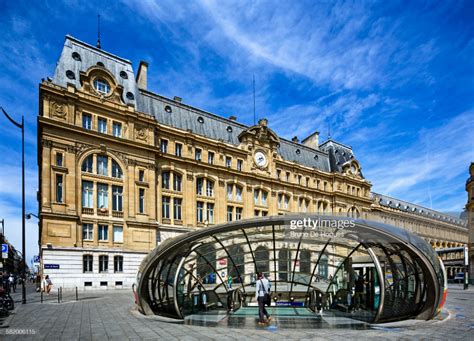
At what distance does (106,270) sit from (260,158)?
1140 inches

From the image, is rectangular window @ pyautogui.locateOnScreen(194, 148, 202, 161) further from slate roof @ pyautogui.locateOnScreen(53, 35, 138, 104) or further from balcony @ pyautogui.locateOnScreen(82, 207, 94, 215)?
balcony @ pyautogui.locateOnScreen(82, 207, 94, 215)

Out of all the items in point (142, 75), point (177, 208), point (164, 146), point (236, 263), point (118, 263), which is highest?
point (142, 75)

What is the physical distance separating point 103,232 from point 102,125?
11986 mm

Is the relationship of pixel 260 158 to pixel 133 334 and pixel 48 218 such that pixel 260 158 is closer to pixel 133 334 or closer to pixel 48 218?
pixel 48 218

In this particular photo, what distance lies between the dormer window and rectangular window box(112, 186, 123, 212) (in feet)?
36.6

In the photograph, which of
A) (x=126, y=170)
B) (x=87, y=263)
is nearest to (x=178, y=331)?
(x=87, y=263)

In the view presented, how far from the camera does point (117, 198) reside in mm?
39281

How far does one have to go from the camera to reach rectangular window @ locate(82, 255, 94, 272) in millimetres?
35062

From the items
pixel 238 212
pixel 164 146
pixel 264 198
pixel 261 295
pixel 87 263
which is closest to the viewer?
pixel 261 295

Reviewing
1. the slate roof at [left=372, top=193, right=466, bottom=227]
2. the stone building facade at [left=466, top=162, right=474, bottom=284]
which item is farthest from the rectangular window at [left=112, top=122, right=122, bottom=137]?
the slate roof at [left=372, top=193, right=466, bottom=227]

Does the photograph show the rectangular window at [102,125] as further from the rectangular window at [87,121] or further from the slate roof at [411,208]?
the slate roof at [411,208]

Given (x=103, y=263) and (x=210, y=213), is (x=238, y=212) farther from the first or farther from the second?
(x=103, y=263)

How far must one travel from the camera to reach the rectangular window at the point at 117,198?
39.0m

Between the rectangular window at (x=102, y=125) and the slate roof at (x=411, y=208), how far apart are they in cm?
6920
